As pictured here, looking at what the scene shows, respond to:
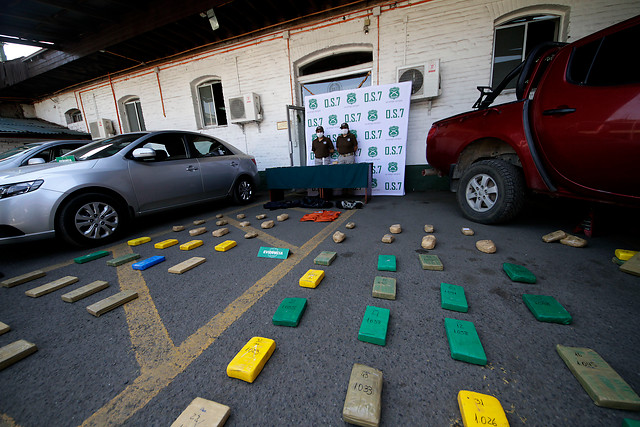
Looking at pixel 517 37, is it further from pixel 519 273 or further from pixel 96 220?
pixel 96 220

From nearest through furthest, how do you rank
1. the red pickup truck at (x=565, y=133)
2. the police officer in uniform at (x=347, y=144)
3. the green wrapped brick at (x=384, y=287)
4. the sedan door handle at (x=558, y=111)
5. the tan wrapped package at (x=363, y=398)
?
1. the tan wrapped package at (x=363, y=398)
2. the green wrapped brick at (x=384, y=287)
3. the red pickup truck at (x=565, y=133)
4. the sedan door handle at (x=558, y=111)
5. the police officer in uniform at (x=347, y=144)

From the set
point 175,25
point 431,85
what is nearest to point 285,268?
point 431,85

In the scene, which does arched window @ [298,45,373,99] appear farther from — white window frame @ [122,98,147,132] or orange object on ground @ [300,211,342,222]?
white window frame @ [122,98,147,132]

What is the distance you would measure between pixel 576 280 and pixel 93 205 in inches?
212

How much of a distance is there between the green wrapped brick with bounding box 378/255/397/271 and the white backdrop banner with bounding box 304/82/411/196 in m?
4.06

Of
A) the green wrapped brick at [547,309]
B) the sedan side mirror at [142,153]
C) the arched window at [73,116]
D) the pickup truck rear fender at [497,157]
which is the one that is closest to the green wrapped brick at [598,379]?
the green wrapped brick at [547,309]

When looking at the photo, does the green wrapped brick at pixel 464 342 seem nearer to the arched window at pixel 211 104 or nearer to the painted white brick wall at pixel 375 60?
the painted white brick wall at pixel 375 60

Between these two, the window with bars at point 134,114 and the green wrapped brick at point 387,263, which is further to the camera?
the window with bars at point 134,114

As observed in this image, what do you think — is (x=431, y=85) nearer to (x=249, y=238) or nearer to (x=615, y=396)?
(x=249, y=238)

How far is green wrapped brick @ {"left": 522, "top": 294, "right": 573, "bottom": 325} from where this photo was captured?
1474mm

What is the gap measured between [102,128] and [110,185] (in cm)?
1028

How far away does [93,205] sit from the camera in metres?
3.32

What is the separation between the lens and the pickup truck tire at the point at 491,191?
3.08m

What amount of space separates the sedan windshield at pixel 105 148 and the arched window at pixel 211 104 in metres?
5.31
